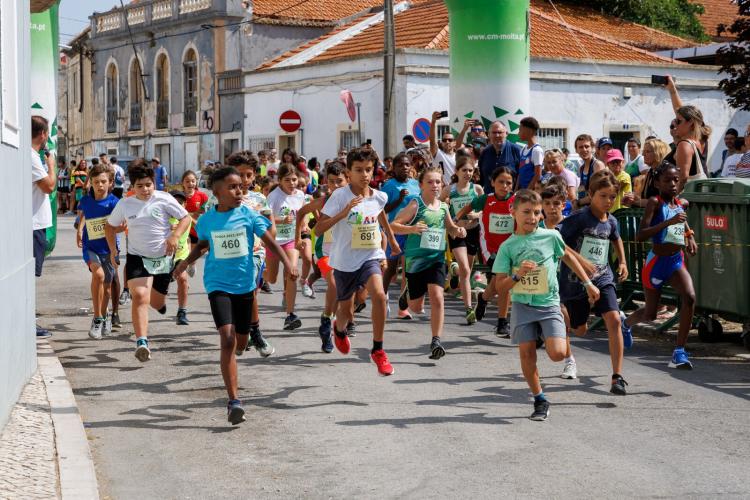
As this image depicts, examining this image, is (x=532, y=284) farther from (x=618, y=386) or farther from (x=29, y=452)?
(x=29, y=452)

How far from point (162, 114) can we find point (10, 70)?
4008 centimetres

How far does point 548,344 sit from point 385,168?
41.7 feet

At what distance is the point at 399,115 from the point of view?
30219 mm

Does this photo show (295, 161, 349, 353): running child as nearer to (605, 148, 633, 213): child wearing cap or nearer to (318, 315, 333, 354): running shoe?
(318, 315, 333, 354): running shoe

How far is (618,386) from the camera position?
877 cm

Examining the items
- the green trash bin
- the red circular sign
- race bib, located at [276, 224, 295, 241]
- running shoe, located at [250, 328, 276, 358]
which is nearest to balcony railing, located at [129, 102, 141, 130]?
the red circular sign

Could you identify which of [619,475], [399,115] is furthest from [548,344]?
[399,115]

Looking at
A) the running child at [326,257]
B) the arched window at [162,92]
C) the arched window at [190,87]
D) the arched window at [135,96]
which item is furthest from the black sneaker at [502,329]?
the arched window at [135,96]

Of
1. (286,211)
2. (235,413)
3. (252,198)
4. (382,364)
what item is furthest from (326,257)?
(235,413)

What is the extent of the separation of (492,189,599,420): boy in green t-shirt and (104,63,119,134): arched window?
45.0 meters

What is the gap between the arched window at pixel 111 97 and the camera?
169ft

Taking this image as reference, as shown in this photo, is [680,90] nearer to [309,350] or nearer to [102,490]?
Result: [309,350]

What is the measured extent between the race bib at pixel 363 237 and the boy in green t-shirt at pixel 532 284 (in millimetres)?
1670

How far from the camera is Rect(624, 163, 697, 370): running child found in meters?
9.97
